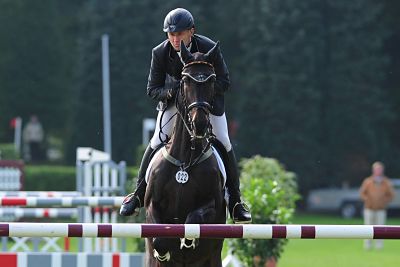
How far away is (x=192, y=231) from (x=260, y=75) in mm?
36028

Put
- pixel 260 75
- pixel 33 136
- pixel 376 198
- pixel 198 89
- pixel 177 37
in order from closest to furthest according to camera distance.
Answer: pixel 198 89 < pixel 177 37 < pixel 376 198 < pixel 260 75 < pixel 33 136

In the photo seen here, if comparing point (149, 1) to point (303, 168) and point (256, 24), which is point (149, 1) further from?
point (303, 168)

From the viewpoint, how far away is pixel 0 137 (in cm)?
4541

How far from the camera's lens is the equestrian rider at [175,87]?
28.4ft

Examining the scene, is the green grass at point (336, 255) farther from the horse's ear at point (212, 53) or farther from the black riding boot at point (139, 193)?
the horse's ear at point (212, 53)

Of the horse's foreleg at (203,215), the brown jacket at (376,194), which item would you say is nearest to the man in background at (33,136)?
the brown jacket at (376,194)

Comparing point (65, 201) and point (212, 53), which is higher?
point (212, 53)

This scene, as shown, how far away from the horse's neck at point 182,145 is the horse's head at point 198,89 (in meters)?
0.23

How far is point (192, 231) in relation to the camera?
7367 millimetres

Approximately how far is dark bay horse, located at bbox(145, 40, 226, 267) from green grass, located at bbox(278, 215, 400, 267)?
833 centimetres

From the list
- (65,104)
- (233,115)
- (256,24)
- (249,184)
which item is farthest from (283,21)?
(249,184)

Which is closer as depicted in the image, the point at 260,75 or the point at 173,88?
the point at 173,88

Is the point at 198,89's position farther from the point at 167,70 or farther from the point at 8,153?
the point at 8,153

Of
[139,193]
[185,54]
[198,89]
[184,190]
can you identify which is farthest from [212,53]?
[139,193]
